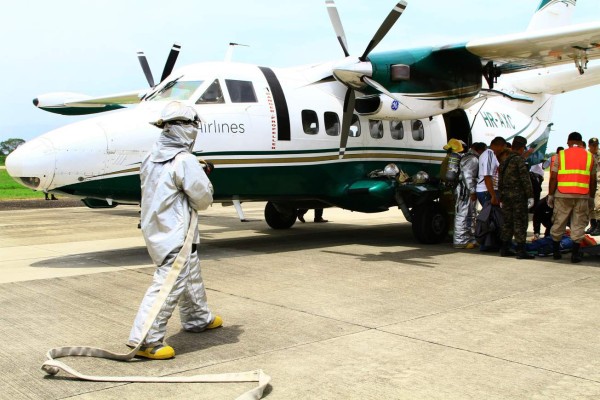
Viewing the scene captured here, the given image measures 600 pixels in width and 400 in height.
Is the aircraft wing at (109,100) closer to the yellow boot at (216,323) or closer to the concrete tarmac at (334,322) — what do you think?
the concrete tarmac at (334,322)

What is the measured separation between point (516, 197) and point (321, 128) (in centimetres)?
373

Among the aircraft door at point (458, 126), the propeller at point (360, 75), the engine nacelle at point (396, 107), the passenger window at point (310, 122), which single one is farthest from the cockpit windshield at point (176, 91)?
the aircraft door at point (458, 126)

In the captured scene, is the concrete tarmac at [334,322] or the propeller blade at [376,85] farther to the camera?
the propeller blade at [376,85]

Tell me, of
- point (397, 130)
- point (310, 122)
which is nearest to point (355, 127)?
point (310, 122)

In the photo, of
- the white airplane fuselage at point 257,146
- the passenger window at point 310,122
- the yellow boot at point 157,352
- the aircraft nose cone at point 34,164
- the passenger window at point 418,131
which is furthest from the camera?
the passenger window at point 418,131

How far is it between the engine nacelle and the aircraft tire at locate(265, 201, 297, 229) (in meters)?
3.63

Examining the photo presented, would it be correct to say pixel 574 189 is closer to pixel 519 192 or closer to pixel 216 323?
pixel 519 192

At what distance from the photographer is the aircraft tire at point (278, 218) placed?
14.6 metres

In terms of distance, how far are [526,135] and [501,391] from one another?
13224mm

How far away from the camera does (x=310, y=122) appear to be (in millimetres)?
11336

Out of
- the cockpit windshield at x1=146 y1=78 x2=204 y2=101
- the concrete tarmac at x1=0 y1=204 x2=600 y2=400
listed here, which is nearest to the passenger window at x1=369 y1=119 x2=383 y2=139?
the concrete tarmac at x1=0 y1=204 x2=600 y2=400

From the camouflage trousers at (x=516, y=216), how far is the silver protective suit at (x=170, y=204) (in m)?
6.03

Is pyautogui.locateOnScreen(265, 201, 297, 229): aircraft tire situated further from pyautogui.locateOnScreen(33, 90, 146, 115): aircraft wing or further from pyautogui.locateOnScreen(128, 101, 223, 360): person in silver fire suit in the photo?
pyautogui.locateOnScreen(128, 101, 223, 360): person in silver fire suit

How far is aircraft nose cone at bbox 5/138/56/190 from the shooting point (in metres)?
8.68
